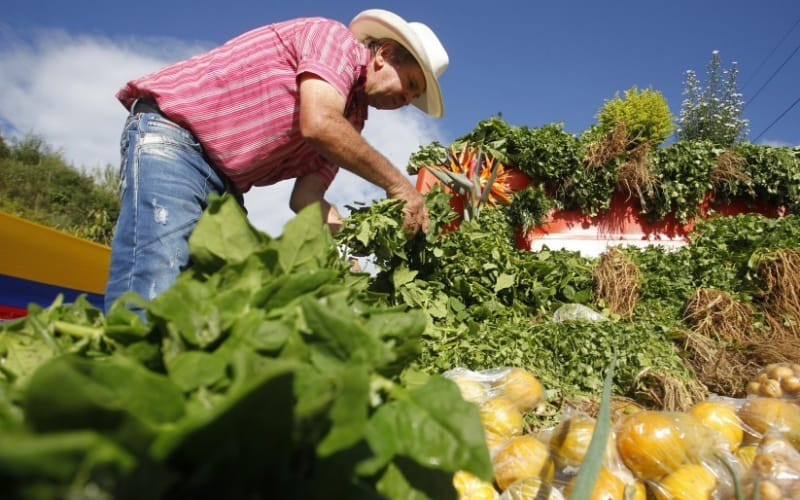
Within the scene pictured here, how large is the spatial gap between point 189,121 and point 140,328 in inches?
64.0

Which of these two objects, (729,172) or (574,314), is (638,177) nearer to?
(729,172)

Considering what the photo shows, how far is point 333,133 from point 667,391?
1977mm

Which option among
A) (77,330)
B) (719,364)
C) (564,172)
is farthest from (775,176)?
(77,330)

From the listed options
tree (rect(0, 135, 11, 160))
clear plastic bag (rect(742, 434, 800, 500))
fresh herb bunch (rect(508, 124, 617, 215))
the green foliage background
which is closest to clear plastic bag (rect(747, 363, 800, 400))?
clear plastic bag (rect(742, 434, 800, 500))

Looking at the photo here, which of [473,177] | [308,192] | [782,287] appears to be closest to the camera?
[308,192]

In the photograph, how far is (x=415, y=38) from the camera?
238 centimetres

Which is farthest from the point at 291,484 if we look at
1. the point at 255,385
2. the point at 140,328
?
the point at 140,328

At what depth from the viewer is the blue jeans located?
1.92 meters

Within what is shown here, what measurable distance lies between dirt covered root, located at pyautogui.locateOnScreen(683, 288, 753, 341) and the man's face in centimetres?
264

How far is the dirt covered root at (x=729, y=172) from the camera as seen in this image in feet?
20.2

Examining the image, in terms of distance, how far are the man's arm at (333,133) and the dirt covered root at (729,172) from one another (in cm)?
564

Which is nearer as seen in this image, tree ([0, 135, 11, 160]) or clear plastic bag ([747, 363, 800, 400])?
clear plastic bag ([747, 363, 800, 400])

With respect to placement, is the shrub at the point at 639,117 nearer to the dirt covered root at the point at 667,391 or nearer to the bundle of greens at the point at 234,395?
the dirt covered root at the point at 667,391

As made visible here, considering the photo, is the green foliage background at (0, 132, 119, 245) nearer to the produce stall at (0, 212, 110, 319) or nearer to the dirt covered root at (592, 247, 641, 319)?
the produce stall at (0, 212, 110, 319)
